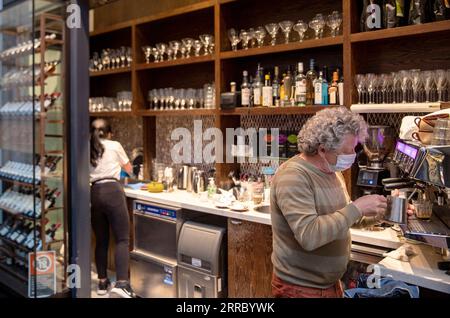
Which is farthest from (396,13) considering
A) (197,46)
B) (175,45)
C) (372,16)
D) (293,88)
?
(175,45)

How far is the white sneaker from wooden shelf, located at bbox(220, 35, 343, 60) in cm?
207

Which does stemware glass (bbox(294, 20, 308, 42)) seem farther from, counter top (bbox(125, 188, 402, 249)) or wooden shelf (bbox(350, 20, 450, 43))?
counter top (bbox(125, 188, 402, 249))

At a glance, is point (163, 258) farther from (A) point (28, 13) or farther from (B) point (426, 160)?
(B) point (426, 160)

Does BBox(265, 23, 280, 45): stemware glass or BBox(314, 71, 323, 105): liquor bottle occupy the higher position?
BBox(265, 23, 280, 45): stemware glass

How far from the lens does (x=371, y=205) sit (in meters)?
1.67

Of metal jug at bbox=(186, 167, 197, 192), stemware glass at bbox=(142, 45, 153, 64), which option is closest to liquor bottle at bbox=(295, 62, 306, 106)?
metal jug at bbox=(186, 167, 197, 192)

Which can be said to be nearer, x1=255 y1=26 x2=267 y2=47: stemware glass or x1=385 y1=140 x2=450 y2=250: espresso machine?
x1=385 y1=140 x2=450 y2=250: espresso machine

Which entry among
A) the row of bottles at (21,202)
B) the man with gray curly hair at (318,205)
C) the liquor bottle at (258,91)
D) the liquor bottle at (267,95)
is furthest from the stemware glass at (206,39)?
the man with gray curly hair at (318,205)

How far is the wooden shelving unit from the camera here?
8.50ft

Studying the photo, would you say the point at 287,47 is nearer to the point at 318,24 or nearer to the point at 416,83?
the point at 318,24

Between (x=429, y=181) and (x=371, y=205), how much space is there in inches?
10.3

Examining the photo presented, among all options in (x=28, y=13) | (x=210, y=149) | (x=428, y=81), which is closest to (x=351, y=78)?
(x=428, y=81)

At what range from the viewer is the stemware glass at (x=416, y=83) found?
2.47 m
